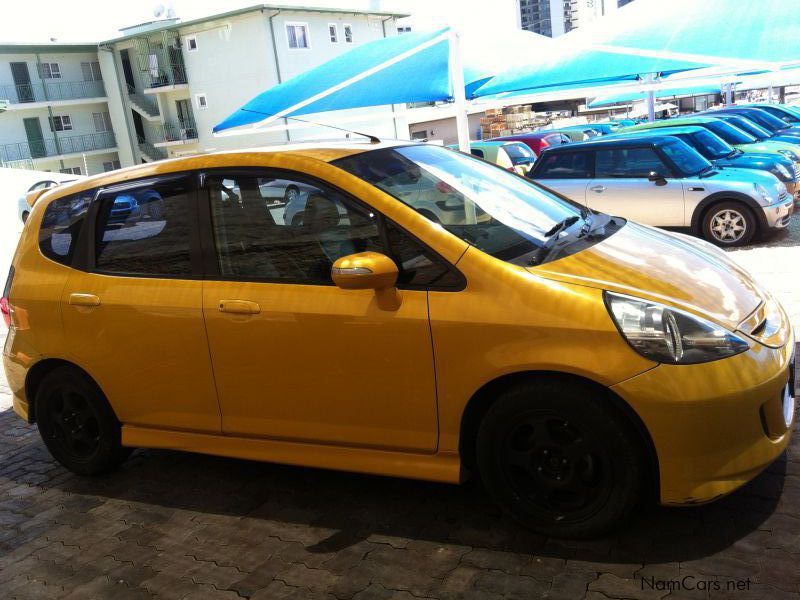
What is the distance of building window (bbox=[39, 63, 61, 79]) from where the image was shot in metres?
49.4

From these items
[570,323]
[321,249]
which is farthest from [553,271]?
[321,249]

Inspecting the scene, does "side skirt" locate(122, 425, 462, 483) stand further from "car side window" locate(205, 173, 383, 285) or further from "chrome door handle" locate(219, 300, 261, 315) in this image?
"car side window" locate(205, 173, 383, 285)

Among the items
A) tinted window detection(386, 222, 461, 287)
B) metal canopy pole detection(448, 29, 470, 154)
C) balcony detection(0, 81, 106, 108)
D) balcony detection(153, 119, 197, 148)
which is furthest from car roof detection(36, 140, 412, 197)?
balcony detection(0, 81, 106, 108)

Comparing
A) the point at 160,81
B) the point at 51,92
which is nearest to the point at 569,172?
the point at 160,81

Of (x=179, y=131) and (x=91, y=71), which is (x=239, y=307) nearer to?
(x=179, y=131)

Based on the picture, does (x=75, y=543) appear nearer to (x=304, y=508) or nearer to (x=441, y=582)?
(x=304, y=508)

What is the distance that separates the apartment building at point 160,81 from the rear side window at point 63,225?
1436 inches

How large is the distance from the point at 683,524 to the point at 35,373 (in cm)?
362

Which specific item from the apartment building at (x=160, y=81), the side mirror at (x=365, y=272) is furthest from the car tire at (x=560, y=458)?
the apartment building at (x=160, y=81)

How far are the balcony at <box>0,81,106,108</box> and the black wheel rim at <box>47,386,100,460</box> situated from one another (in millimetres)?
48332

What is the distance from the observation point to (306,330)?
3.51m

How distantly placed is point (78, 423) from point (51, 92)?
51.5 meters

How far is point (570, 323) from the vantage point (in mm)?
3037

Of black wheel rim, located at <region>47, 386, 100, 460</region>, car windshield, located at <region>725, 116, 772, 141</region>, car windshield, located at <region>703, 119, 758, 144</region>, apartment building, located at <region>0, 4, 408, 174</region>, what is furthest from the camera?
apartment building, located at <region>0, 4, 408, 174</region>
